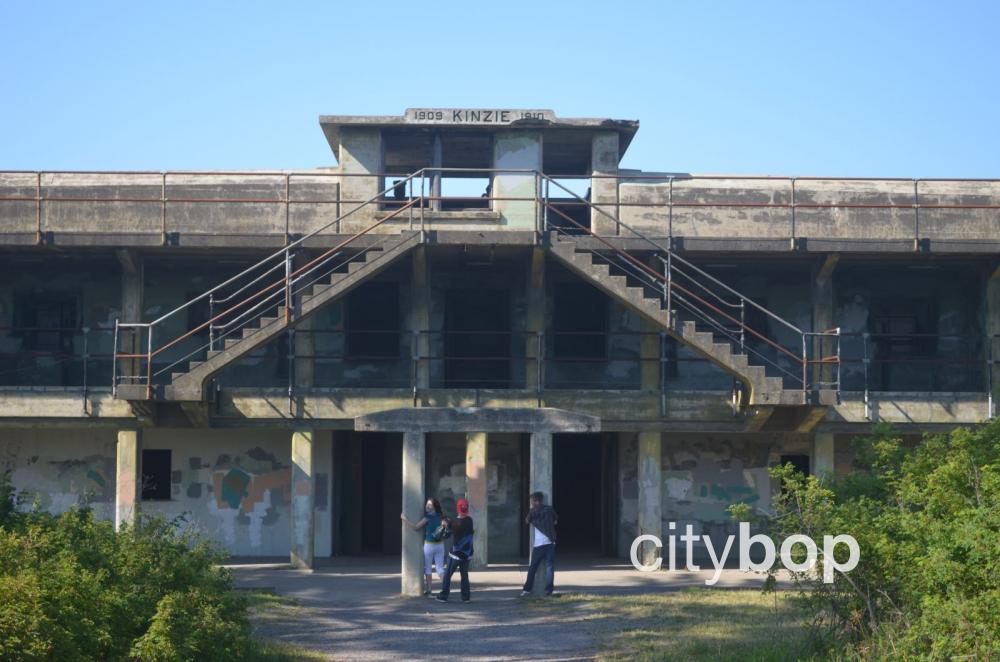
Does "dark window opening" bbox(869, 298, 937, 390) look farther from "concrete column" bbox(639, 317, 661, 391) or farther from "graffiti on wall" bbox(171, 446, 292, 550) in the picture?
"graffiti on wall" bbox(171, 446, 292, 550)

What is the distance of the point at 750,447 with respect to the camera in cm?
2412

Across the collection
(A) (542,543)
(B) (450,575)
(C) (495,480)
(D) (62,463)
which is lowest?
(B) (450,575)

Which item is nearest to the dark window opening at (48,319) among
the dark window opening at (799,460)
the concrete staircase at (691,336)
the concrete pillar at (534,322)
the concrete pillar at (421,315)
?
the concrete pillar at (421,315)

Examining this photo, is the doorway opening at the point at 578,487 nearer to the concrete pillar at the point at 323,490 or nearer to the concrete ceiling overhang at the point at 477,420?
the concrete pillar at the point at 323,490

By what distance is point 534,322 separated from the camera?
74.9ft

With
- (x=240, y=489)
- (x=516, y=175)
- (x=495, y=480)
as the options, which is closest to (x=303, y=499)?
(x=240, y=489)

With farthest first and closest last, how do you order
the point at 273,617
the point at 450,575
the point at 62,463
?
the point at 62,463, the point at 450,575, the point at 273,617

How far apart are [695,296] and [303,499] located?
7.65 metres

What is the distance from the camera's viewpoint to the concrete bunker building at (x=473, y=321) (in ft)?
73.3

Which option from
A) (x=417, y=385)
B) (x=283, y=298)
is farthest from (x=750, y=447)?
(x=283, y=298)

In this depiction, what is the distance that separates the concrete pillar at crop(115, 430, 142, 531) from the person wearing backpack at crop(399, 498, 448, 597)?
642 centimetres

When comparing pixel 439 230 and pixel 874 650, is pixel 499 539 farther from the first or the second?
pixel 874 650

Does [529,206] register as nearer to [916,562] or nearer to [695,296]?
[695,296]

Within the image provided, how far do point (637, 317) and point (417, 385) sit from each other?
439 cm
